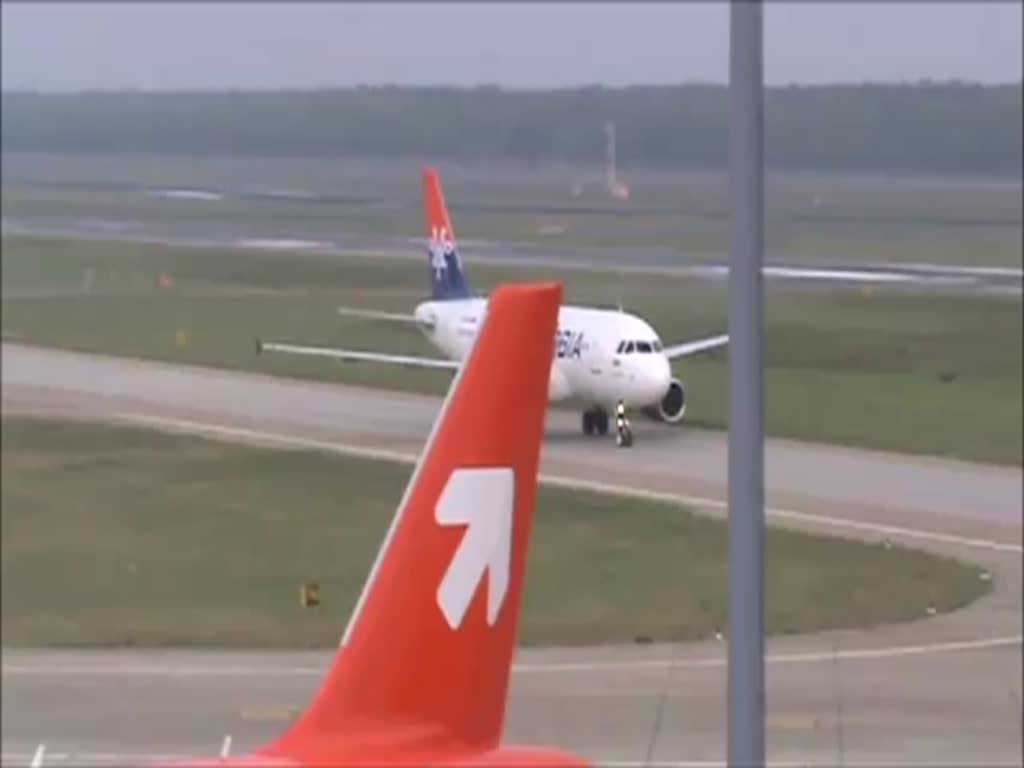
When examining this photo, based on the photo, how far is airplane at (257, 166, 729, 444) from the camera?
48.6 ft

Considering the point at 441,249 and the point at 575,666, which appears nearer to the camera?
the point at 441,249

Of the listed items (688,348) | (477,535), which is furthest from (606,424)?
(477,535)

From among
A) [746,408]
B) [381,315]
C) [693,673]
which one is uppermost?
[746,408]

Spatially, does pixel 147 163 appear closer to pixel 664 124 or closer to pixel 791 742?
pixel 791 742

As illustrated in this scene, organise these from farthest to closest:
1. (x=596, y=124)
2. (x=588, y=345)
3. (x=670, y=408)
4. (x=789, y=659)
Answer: (x=789, y=659), (x=596, y=124), (x=670, y=408), (x=588, y=345)

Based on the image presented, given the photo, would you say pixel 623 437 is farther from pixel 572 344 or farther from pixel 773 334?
pixel 773 334

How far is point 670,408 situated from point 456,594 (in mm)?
7351

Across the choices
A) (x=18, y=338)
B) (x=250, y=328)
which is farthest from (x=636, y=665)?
(x=18, y=338)

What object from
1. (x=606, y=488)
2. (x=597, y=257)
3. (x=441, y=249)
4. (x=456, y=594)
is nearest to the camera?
(x=456, y=594)

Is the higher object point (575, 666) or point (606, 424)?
point (606, 424)

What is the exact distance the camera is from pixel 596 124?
779 inches

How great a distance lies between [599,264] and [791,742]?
Answer: 6.22m

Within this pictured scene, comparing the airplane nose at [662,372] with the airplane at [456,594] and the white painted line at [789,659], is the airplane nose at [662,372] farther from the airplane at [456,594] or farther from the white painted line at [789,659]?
the white painted line at [789,659]

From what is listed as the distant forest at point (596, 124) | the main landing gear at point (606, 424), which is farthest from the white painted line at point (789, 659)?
the main landing gear at point (606, 424)
